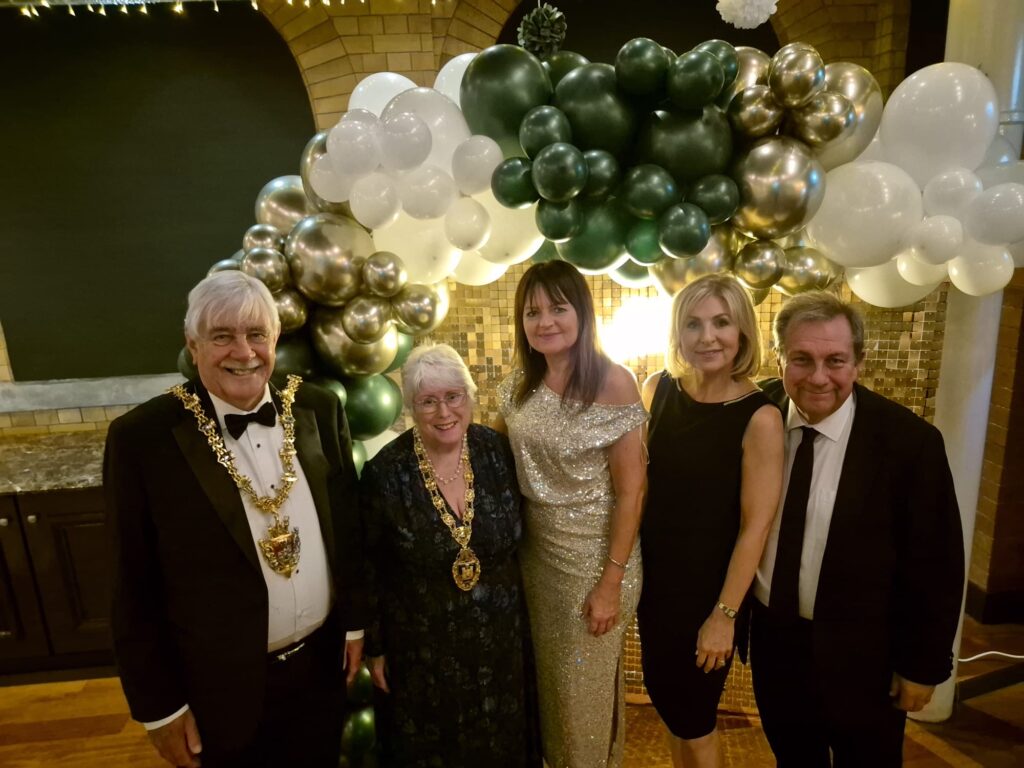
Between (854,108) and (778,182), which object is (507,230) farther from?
(854,108)

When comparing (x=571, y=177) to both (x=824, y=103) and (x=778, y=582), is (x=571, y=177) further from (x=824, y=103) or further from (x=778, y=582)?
(x=778, y=582)

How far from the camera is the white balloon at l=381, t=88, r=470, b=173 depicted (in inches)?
70.8

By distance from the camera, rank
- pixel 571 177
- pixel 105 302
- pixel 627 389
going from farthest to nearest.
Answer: pixel 105 302
pixel 627 389
pixel 571 177

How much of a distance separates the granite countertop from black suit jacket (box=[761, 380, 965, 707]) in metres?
2.89

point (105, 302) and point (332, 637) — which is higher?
point (105, 302)

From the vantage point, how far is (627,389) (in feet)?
5.59

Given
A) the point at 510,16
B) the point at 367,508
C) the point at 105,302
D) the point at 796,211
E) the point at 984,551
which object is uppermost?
the point at 510,16

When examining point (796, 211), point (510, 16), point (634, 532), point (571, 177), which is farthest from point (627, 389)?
point (510, 16)

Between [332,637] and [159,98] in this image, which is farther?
[159,98]

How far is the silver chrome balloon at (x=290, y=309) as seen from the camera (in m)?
1.85

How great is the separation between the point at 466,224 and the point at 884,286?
4.45ft

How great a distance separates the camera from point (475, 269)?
211 centimetres

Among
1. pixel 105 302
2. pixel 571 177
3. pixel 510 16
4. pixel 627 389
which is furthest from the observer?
pixel 105 302

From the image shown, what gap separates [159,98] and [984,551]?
4.58m
